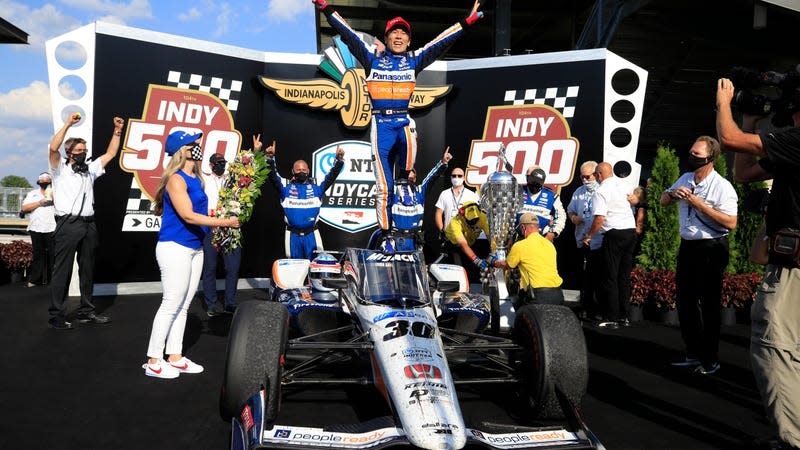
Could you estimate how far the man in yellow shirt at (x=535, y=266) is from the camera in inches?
192

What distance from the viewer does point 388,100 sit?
4672 mm

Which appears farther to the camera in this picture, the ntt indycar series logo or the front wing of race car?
the ntt indycar series logo

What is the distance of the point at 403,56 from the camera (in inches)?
183

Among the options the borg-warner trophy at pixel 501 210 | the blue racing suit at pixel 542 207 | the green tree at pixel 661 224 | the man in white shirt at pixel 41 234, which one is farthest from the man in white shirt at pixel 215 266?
the green tree at pixel 661 224

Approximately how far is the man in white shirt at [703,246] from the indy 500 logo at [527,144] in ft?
12.7

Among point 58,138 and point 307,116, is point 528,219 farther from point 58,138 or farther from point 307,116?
point 307,116

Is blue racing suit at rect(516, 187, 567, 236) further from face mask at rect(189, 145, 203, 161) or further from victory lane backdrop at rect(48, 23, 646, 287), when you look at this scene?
face mask at rect(189, 145, 203, 161)

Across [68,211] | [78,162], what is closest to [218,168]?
[78,162]

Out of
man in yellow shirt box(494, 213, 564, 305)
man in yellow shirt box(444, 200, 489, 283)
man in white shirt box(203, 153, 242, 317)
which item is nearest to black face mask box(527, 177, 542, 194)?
man in yellow shirt box(444, 200, 489, 283)

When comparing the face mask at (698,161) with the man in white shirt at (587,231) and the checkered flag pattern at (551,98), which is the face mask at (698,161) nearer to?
the man in white shirt at (587,231)

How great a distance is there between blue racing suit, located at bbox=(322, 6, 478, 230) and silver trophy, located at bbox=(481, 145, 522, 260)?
102 cm

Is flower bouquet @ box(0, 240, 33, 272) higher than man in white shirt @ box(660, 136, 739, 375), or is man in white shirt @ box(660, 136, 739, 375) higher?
man in white shirt @ box(660, 136, 739, 375)

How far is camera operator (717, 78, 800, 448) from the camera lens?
2555mm

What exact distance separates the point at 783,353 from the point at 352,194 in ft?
23.9
